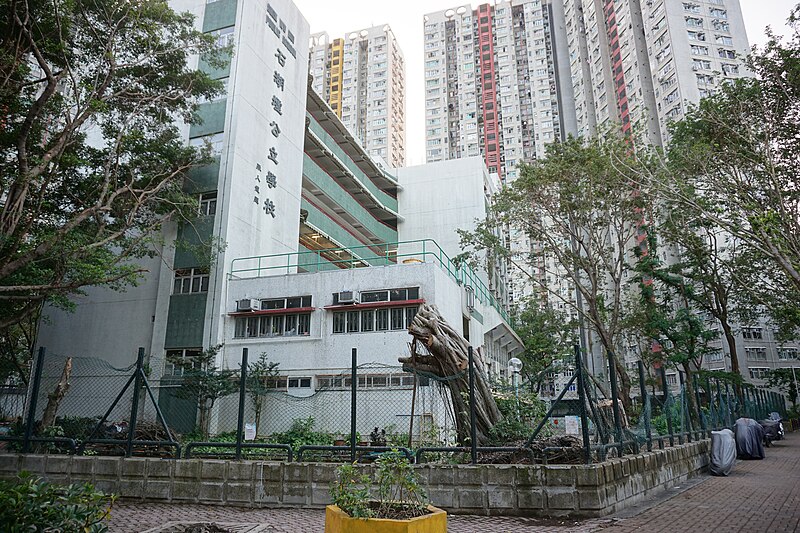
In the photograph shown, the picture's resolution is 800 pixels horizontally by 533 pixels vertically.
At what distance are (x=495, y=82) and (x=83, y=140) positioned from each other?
84155 millimetres

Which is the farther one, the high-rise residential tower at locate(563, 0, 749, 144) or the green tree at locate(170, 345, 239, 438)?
the high-rise residential tower at locate(563, 0, 749, 144)

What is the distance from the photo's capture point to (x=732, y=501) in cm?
914

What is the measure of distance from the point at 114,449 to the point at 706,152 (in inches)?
650

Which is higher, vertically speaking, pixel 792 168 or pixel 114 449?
pixel 792 168

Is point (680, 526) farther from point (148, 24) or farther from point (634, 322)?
point (634, 322)

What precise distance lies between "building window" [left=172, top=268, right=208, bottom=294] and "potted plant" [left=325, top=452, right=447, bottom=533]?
17851 millimetres

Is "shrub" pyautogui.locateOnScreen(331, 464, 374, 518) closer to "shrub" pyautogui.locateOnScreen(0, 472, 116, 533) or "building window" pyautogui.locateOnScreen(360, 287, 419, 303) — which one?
"shrub" pyautogui.locateOnScreen(0, 472, 116, 533)

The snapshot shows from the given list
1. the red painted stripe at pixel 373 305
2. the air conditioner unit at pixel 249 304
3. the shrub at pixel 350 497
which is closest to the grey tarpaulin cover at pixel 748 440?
the red painted stripe at pixel 373 305

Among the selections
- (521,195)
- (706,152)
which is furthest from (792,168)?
(521,195)

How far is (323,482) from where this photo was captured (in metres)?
8.23

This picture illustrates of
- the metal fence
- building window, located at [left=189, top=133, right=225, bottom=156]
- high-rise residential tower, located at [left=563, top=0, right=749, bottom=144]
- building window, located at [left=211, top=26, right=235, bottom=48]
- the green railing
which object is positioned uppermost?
high-rise residential tower, located at [left=563, top=0, right=749, bottom=144]

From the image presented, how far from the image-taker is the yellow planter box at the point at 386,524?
425 cm

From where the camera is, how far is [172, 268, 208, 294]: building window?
2128 centimetres

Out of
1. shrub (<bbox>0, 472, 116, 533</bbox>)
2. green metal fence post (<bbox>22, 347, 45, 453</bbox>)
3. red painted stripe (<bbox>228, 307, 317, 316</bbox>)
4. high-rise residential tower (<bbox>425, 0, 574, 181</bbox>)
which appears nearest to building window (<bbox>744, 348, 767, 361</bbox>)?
red painted stripe (<bbox>228, 307, 317, 316</bbox>)
